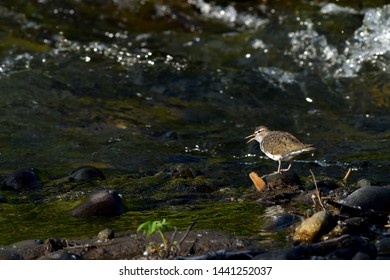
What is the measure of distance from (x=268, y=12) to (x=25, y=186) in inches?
334

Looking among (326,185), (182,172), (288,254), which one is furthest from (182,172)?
(288,254)

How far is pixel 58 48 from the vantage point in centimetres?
1616

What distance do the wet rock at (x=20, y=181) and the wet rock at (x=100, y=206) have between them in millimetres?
1677

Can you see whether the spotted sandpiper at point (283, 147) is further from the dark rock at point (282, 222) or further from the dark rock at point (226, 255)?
the dark rock at point (226, 255)

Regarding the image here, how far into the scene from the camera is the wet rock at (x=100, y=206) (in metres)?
8.55

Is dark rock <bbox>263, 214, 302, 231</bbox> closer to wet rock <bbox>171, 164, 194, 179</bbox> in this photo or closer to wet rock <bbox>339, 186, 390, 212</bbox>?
wet rock <bbox>339, 186, 390, 212</bbox>

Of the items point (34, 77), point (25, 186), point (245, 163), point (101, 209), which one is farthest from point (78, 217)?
point (34, 77)

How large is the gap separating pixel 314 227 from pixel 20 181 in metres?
4.33

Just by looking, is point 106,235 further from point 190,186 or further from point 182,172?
point 182,172

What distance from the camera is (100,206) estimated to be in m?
8.56

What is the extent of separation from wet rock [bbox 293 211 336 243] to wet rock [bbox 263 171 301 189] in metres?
1.80

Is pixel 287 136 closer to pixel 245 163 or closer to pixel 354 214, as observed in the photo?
pixel 245 163

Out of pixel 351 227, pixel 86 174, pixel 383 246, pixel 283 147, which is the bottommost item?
pixel 383 246

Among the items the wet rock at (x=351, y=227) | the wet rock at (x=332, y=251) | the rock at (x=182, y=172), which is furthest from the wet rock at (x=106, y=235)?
the rock at (x=182, y=172)
